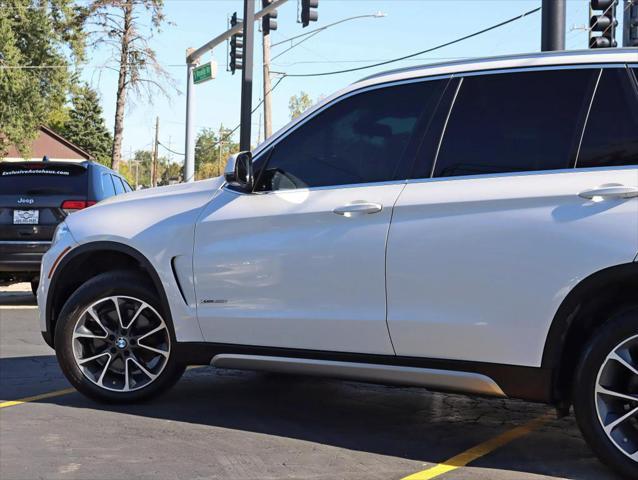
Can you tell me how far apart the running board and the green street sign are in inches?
590

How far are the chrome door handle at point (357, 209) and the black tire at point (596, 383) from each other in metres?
1.27

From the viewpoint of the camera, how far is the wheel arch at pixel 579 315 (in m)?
3.83

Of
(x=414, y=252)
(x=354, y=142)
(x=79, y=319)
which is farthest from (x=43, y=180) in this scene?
(x=414, y=252)

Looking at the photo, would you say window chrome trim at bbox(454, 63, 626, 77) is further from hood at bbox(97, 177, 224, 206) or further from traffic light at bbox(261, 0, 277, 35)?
traffic light at bbox(261, 0, 277, 35)

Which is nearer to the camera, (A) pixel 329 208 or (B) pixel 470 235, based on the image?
(B) pixel 470 235

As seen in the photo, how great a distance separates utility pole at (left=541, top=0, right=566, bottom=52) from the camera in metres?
8.25

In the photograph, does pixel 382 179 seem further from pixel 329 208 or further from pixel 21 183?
pixel 21 183

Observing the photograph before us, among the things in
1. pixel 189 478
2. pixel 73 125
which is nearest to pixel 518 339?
pixel 189 478

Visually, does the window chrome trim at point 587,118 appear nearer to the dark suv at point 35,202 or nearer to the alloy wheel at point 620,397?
the alloy wheel at point 620,397

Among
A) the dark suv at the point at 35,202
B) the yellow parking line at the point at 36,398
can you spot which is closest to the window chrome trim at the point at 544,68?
the yellow parking line at the point at 36,398

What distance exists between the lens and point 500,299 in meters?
4.07

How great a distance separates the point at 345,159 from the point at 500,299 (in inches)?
47.9

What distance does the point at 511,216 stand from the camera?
4066 mm

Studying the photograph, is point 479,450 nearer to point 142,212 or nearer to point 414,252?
point 414,252
